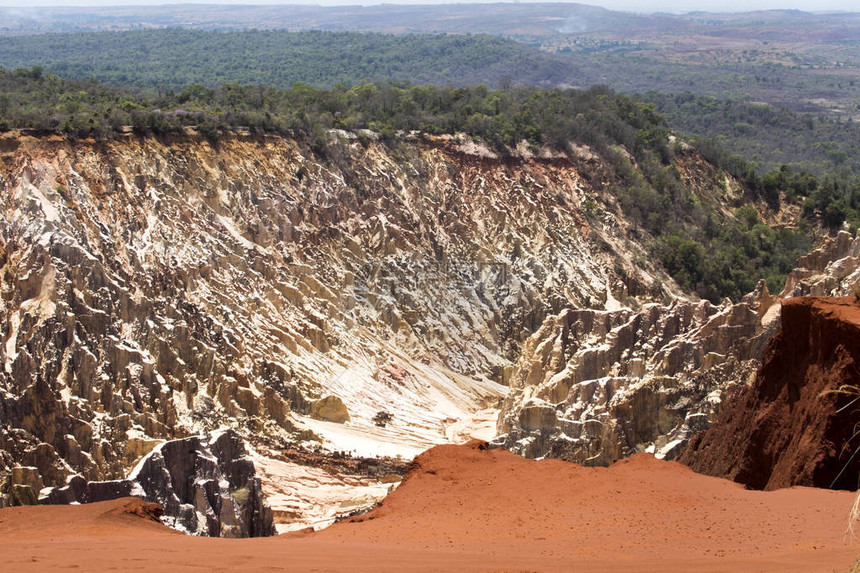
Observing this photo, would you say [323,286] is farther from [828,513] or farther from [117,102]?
[828,513]

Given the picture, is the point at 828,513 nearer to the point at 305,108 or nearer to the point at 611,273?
the point at 611,273

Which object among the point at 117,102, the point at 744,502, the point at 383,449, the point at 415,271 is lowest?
the point at 383,449

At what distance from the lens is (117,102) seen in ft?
186

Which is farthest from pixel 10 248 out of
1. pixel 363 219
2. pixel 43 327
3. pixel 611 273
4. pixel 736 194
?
pixel 736 194

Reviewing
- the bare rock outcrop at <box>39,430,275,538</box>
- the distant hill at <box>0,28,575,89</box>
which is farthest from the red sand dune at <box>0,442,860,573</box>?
the distant hill at <box>0,28,575,89</box>

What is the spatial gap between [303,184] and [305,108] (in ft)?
36.2

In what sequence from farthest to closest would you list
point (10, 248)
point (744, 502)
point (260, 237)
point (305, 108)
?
point (305, 108) → point (260, 237) → point (10, 248) → point (744, 502)

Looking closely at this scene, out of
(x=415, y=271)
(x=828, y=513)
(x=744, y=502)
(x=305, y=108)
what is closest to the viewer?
(x=828, y=513)

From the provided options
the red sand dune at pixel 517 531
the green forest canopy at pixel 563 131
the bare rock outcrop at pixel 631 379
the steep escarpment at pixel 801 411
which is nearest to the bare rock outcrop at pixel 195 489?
the red sand dune at pixel 517 531

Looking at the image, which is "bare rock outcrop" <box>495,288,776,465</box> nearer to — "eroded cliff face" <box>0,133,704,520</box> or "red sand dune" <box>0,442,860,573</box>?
"eroded cliff face" <box>0,133,704,520</box>

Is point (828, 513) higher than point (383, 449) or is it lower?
higher

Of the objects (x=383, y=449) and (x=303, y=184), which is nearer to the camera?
(x=383, y=449)

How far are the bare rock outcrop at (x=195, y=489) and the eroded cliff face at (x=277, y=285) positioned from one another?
923cm

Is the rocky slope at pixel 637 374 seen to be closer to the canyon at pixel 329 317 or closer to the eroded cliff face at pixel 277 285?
the canyon at pixel 329 317
